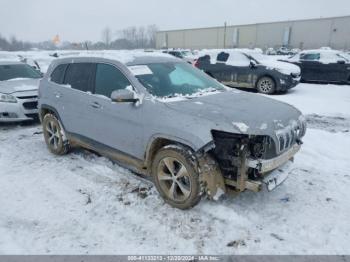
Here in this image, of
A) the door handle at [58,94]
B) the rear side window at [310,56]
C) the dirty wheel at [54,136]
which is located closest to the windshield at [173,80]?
the door handle at [58,94]

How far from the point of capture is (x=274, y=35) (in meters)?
71.4

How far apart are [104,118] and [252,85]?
9.05 metres

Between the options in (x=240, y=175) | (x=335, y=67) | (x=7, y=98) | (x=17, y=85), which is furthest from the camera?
(x=335, y=67)

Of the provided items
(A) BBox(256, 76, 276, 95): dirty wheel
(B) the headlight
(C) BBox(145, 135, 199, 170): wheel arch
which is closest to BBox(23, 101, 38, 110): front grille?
(B) the headlight

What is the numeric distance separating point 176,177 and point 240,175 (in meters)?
0.78

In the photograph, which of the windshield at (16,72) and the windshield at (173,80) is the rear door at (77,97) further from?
the windshield at (16,72)

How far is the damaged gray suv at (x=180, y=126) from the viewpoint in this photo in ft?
11.3

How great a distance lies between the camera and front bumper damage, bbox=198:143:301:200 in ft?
11.2

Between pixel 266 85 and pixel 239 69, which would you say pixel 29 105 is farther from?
pixel 266 85

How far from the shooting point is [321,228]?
136 inches

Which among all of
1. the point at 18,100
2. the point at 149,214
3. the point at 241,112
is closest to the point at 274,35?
the point at 18,100

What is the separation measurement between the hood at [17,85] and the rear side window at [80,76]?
3.04 meters

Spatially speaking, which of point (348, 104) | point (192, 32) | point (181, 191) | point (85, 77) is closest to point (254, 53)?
point (348, 104)

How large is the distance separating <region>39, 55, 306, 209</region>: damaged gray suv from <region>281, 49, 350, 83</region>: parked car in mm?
11673
